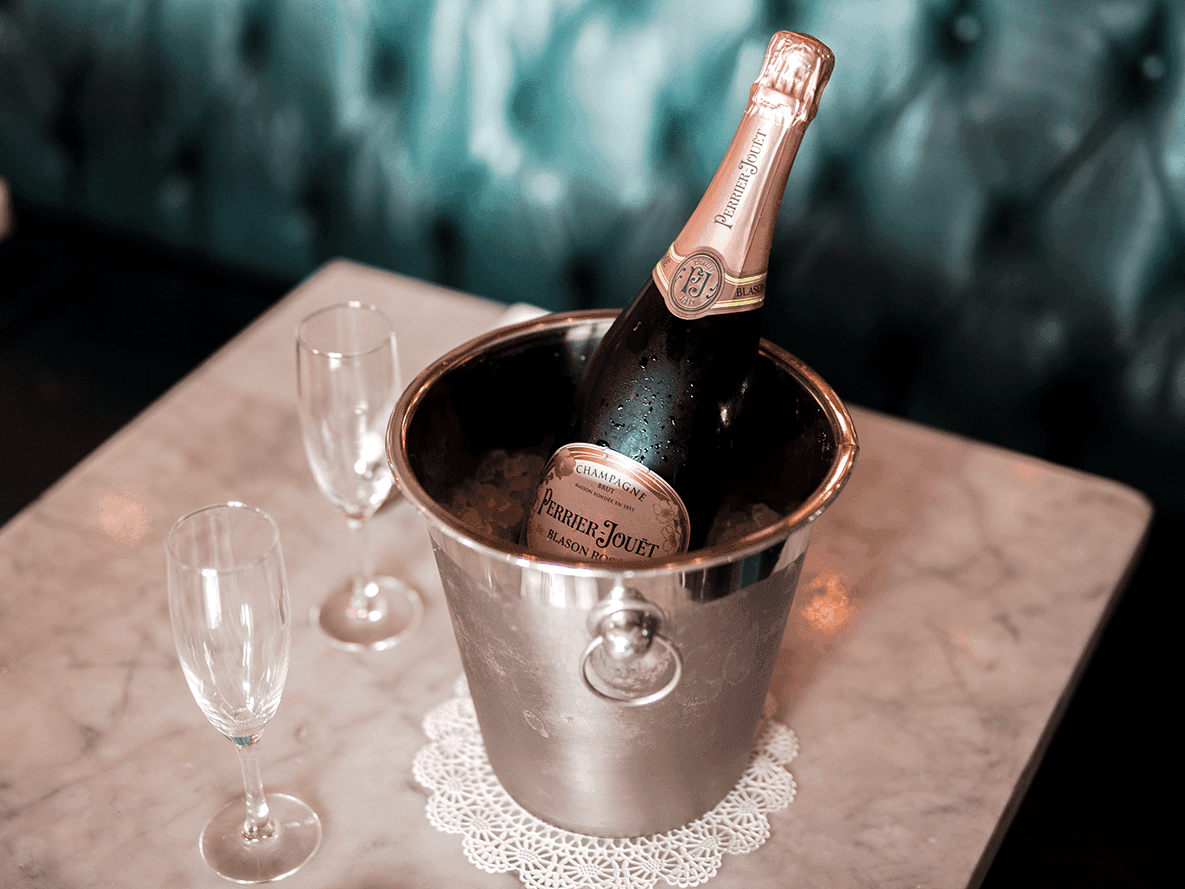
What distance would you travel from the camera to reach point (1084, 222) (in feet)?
4.13

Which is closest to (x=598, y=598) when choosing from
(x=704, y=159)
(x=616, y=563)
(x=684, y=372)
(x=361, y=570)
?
(x=616, y=563)

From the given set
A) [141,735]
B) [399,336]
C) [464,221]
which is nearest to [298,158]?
[464,221]

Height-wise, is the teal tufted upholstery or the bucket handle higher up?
the bucket handle

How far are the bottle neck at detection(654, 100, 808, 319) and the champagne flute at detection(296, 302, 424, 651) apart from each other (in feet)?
0.64

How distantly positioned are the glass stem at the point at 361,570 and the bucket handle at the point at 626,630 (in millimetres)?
288

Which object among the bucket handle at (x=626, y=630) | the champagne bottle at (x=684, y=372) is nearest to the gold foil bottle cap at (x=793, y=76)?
the champagne bottle at (x=684, y=372)

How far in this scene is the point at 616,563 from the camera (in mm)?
481

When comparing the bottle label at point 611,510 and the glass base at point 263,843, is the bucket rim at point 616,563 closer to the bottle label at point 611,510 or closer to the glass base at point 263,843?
the bottle label at point 611,510

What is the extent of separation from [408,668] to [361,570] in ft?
0.31

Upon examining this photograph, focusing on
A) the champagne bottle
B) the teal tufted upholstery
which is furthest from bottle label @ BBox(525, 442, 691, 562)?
the teal tufted upholstery

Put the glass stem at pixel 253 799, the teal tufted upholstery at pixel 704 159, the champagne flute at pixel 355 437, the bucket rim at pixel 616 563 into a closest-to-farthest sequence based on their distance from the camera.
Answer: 1. the bucket rim at pixel 616 563
2. the glass stem at pixel 253 799
3. the champagne flute at pixel 355 437
4. the teal tufted upholstery at pixel 704 159

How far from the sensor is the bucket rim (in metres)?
0.48

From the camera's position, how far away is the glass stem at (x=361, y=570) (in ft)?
2.52

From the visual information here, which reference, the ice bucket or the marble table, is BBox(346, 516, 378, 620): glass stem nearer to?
the marble table
